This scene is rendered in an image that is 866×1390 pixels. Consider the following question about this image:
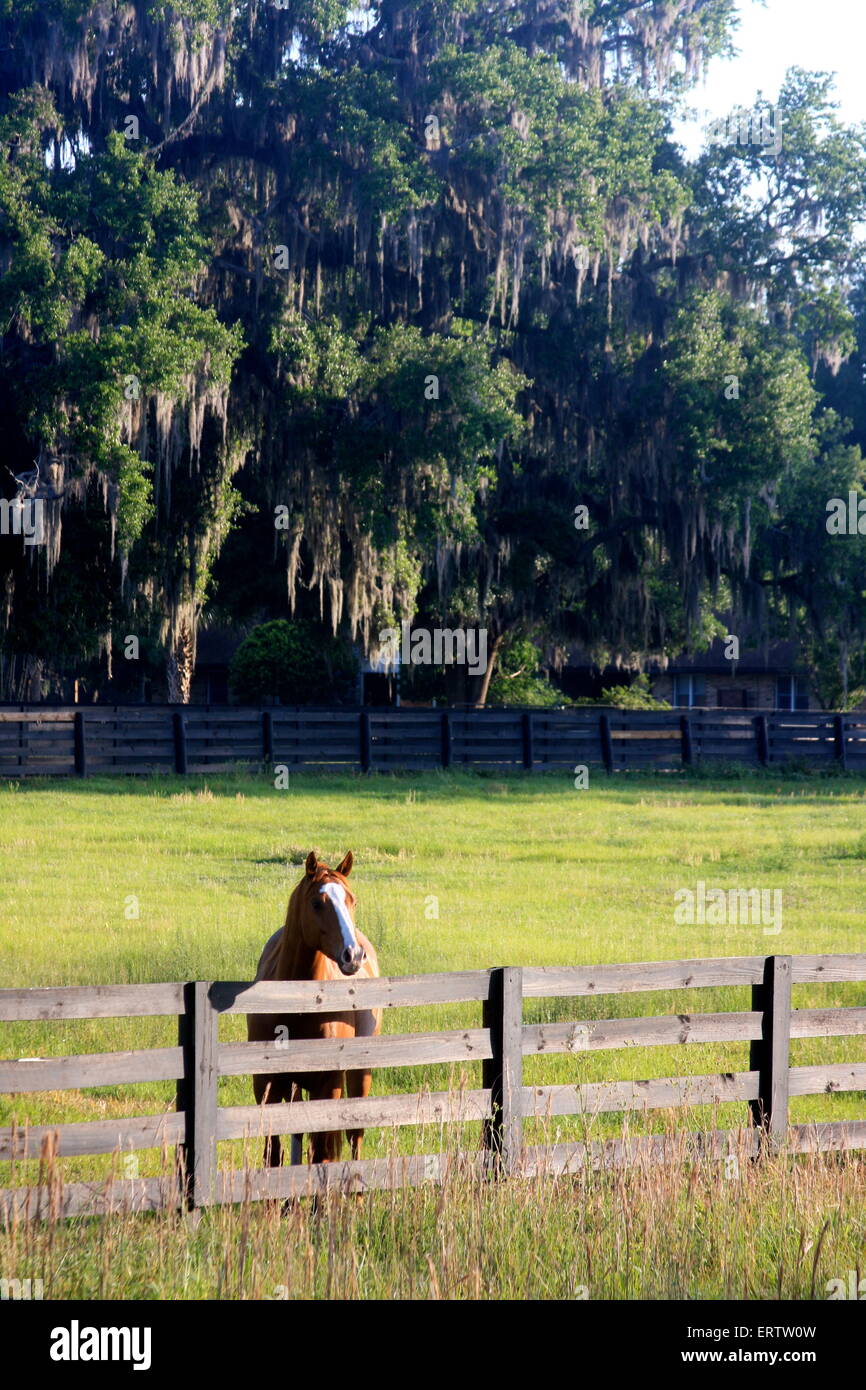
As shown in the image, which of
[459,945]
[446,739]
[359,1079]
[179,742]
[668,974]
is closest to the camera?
[359,1079]

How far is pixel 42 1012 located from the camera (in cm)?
669

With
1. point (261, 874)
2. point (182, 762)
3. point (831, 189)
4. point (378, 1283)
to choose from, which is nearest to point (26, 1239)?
point (378, 1283)

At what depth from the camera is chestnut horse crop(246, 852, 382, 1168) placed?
7832 mm

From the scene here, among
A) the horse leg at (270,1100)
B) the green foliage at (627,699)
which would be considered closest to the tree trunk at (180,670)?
the green foliage at (627,699)

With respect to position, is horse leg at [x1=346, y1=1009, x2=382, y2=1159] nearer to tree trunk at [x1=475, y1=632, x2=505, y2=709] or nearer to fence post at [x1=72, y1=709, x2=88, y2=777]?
fence post at [x1=72, y1=709, x2=88, y2=777]

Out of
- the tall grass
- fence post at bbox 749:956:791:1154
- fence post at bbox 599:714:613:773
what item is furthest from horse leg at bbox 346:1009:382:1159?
fence post at bbox 599:714:613:773

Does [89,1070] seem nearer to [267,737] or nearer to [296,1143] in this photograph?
[296,1143]

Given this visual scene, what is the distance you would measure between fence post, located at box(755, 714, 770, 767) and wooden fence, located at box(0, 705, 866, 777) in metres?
0.02

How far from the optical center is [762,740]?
34000mm

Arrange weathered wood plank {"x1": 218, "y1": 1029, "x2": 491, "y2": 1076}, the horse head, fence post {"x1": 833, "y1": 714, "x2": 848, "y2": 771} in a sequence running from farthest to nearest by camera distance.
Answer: fence post {"x1": 833, "y1": 714, "x2": 848, "y2": 771}
the horse head
weathered wood plank {"x1": 218, "y1": 1029, "x2": 491, "y2": 1076}

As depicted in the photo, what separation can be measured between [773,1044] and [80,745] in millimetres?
21229

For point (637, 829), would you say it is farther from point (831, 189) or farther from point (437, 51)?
point (831, 189)

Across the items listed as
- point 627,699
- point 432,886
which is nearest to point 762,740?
point 627,699

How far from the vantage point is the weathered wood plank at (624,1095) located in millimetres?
7879
